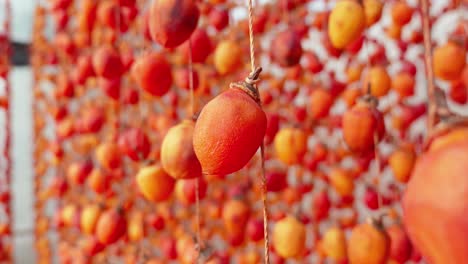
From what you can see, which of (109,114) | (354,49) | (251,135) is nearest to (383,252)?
(251,135)

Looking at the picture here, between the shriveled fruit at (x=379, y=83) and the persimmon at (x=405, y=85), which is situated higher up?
the shriveled fruit at (x=379, y=83)

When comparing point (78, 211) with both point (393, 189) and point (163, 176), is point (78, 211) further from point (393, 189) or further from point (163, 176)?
point (393, 189)

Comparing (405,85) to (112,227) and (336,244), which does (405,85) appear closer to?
(336,244)

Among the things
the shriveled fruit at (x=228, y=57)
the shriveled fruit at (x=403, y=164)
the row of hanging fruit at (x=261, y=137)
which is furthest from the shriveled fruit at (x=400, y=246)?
the shriveled fruit at (x=228, y=57)

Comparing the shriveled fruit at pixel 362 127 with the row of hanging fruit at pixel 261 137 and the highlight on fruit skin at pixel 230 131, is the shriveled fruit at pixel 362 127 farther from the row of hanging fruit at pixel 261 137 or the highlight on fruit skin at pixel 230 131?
the highlight on fruit skin at pixel 230 131

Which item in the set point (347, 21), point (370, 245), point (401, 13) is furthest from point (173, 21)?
point (401, 13)

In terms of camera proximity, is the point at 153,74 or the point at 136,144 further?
the point at 136,144

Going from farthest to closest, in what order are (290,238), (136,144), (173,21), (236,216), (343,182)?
1. (343,182)
2. (236,216)
3. (136,144)
4. (290,238)
5. (173,21)
